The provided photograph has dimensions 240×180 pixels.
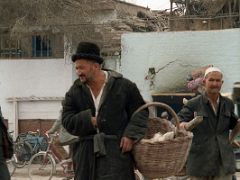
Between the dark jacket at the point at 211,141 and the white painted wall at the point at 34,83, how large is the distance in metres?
13.7

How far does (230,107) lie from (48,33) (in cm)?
1448

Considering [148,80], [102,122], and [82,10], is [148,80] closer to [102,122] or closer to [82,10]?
[82,10]

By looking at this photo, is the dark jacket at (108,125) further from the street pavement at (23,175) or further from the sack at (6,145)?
the street pavement at (23,175)

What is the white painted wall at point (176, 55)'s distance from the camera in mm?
18609

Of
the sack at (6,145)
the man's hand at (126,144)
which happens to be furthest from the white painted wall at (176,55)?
the man's hand at (126,144)

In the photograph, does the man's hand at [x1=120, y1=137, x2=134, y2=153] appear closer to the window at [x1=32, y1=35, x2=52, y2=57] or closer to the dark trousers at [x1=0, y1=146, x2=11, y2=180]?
the dark trousers at [x1=0, y1=146, x2=11, y2=180]

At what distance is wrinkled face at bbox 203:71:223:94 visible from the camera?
22.5 ft

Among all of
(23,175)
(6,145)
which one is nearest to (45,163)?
(23,175)

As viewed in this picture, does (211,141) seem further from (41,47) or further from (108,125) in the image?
(41,47)

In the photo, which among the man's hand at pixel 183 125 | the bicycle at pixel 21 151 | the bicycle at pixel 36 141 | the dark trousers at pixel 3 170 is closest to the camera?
the man's hand at pixel 183 125

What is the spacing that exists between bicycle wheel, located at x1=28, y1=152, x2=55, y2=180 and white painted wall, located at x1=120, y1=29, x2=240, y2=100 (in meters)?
4.95

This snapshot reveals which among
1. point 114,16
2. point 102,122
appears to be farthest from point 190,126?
point 114,16

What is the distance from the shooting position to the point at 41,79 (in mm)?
20891

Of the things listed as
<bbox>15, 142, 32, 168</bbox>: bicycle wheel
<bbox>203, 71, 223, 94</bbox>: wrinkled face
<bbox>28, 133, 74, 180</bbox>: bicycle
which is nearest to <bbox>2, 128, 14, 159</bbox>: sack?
<bbox>203, 71, 223, 94</bbox>: wrinkled face
